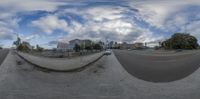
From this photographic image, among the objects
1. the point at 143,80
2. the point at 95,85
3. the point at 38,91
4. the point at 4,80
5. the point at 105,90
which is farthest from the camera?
the point at 143,80

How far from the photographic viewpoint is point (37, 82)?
36.2 ft

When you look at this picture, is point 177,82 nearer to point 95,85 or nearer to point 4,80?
point 95,85

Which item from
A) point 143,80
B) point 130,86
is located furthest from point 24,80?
point 143,80

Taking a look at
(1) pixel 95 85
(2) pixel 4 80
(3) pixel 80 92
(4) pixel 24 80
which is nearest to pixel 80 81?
(1) pixel 95 85

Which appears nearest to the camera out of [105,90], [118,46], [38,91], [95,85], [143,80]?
[38,91]

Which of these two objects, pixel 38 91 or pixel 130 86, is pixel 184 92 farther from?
pixel 38 91

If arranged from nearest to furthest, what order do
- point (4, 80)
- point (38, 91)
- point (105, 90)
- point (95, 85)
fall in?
1. point (38, 91)
2. point (105, 90)
3. point (95, 85)
4. point (4, 80)

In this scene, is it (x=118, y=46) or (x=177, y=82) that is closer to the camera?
(x=177, y=82)

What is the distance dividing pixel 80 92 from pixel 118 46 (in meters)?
149

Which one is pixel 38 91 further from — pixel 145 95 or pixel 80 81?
pixel 145 95

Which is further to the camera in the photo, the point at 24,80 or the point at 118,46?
the point at 118,46

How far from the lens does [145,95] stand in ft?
34.2

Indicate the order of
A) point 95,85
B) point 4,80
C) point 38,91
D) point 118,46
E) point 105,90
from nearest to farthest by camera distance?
point 38,91 < point 105,90 < point 95,85 < point 4,80 < point 118,46

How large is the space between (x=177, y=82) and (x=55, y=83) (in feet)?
18.1
